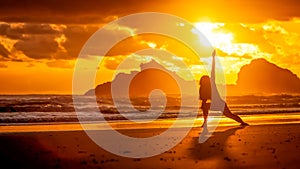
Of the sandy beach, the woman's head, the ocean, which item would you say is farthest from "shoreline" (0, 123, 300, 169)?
the ocean

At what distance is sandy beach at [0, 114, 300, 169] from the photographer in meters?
15.1

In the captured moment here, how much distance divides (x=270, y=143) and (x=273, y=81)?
6842 inches

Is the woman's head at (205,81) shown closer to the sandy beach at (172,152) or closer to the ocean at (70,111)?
the sandy beach at (172,152)

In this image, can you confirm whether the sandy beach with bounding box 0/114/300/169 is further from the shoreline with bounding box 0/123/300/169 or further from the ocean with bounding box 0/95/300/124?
the ocean with bounding box 0/95/300/124

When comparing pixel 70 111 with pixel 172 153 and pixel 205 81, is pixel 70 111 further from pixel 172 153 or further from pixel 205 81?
pixel 172 153

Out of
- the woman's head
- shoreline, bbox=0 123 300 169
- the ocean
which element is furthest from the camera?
the ocean

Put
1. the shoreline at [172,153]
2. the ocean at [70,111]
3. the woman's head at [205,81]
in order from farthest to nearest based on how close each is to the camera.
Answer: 1. the ocean at [70,111]
2. the woman's head at [205,81]
3. the shoreline at [172,153]

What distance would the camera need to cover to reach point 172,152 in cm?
1784

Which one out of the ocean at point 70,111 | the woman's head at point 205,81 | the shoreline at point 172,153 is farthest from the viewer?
the ocean at point 70,111

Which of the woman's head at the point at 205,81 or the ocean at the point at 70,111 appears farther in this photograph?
the ocean at the point at 70,111

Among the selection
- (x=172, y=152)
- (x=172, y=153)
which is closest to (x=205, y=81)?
(x=172, y=152)

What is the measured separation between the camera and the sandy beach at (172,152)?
1512cm

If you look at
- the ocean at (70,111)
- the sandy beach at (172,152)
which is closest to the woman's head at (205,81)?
the sandy beach at (172,152)

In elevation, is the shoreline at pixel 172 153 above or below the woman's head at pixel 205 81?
below
